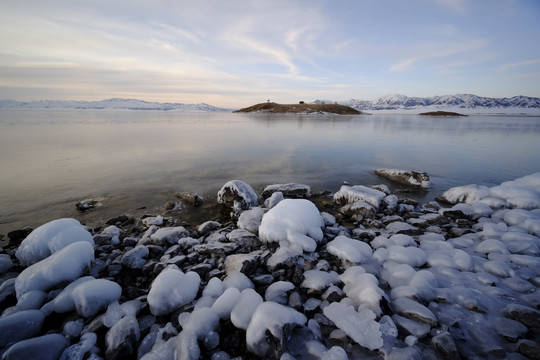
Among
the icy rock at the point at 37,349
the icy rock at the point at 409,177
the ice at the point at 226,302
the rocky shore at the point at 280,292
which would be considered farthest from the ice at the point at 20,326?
the icy rock at the point at 409,177

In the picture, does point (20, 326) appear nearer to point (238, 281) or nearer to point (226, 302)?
point (226, 302)

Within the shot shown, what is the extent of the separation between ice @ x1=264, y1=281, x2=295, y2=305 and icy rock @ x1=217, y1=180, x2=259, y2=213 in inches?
136

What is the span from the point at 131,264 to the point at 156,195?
425 cm

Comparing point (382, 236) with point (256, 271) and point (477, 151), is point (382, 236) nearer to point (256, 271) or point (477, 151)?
point (256, 271)

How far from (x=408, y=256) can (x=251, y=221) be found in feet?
11.1

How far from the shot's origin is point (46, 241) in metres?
4.12

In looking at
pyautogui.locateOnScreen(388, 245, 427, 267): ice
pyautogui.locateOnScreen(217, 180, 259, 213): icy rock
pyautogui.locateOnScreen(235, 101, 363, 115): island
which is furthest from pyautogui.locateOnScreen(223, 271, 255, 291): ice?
pyautogui.locateOnScreen(235, 101, 363, 115): island

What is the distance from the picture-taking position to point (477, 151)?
1633 centimetres

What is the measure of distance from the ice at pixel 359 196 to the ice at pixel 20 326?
6959mm

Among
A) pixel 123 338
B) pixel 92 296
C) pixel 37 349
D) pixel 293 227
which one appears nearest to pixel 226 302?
pixel 123 338

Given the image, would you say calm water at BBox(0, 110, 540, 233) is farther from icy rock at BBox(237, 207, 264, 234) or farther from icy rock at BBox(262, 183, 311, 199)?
icy rock at BBox(237, 207, 264, 234)

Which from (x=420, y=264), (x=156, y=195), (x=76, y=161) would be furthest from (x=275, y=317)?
(x=76, y=161)

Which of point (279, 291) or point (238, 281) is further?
point (238, 281)

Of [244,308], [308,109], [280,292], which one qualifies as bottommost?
[280,292]
